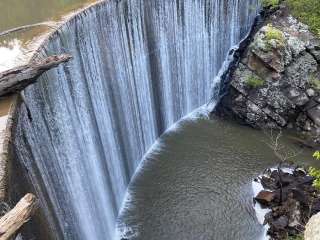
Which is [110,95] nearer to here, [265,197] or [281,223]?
[265,197]

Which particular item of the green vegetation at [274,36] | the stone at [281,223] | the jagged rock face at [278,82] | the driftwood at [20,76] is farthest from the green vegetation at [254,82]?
the driftwood at [20,76]

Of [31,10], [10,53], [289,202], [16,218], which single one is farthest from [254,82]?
[16,218]

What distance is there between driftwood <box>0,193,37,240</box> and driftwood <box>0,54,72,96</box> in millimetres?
2915

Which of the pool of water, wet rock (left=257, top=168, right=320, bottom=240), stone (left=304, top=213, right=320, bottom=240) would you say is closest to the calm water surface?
the pool of water

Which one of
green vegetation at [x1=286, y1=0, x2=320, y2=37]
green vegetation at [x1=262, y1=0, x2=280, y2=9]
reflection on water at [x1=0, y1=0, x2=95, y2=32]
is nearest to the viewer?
reflection on water at [x1=0, y1=0, x2=95, y2=32]

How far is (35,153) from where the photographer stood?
27.7 ft

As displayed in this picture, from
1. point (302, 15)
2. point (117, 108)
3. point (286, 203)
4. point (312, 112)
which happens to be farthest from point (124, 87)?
point (302, 15)

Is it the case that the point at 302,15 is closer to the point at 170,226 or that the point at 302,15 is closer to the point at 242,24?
the point at 242,24

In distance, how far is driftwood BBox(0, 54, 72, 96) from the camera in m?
7.86

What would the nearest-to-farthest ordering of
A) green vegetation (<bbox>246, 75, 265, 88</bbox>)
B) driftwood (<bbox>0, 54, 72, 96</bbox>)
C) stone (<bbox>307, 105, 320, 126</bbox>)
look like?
driftwood (<bbox>0, 54, 72, 96</bbox>)
stone (<bbox>307, 105, 320, 126</bbox>)
green vegetation (<bbox>246, 75, 265, 88</bbox>)

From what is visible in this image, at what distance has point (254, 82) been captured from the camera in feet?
58.1

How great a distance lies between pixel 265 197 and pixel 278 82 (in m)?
5.31

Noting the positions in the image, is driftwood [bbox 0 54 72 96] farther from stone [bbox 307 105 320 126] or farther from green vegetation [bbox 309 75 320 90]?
green vegetation [bbox 309 75 320 90]

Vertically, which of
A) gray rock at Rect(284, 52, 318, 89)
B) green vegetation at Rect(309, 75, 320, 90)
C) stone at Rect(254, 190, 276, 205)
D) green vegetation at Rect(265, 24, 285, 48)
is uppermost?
green vegetation at Rect(265, 24, 285, 48)
